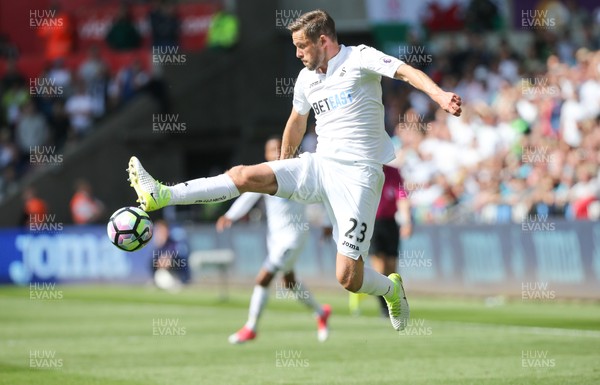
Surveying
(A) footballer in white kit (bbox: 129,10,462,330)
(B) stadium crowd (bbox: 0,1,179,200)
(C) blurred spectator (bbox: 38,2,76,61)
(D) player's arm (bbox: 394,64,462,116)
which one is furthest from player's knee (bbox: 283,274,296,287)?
(C) blurred spectator (bbox: 38,2,76,61)

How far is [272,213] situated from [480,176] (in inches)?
328

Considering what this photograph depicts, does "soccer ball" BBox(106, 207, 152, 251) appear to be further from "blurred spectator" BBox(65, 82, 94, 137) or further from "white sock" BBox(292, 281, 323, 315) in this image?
"blurred spectator" BBox(65, 82, 94, 137)

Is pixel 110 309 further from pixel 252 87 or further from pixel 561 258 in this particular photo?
pixel 252 87

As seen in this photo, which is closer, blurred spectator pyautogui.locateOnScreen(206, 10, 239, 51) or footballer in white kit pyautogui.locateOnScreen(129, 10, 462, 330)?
footballer in white kit pyautogui.locateOnScreen(129, 10, 462, 330)

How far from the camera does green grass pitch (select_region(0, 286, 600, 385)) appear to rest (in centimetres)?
1167

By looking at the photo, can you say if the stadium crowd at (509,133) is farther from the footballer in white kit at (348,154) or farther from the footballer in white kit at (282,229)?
the footballer in white kit at (348,154)

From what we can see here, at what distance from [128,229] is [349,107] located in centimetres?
229

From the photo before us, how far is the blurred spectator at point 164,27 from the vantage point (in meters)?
32.4

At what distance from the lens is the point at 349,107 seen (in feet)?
35.8

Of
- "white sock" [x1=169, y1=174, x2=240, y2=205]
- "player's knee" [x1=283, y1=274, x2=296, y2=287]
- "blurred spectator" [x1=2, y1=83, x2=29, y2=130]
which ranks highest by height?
"blurred spectator" [x1=2, y1=83, x2=29, y2=130]

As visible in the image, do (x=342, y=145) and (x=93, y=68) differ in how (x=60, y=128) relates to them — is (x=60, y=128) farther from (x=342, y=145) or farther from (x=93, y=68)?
(x=342, y=145)

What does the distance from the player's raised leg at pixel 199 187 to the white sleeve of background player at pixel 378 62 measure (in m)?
1.26

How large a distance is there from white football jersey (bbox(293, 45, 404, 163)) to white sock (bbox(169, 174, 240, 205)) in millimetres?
1112

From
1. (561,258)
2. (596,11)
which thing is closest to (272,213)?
(561,258)
